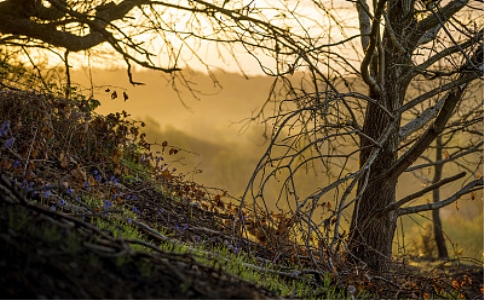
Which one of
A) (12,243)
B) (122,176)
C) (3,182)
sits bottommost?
(12,243)

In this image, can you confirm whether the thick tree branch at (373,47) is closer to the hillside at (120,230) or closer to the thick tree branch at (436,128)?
the thick tree branch at (436,128)

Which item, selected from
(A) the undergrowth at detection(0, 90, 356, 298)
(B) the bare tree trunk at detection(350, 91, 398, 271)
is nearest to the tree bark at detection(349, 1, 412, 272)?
(B) the bare tree trunk at detection(350, 91, 398, 271)

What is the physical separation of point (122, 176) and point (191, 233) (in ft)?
4.86

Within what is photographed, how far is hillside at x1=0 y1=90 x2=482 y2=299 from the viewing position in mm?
2904

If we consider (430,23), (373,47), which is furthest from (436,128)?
(430,23)

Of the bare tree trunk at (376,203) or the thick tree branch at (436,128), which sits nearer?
the thick tree branch at (436,128)

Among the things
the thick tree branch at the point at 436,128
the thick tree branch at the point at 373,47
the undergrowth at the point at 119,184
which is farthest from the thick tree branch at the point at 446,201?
the undergrowth at the point at 119,184

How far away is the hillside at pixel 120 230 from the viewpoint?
2904 mm

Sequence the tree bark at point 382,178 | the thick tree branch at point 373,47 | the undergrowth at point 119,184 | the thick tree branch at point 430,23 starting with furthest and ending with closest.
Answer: the tree bark at point 382,178 → the thick tree branch at point 430,23 → the thick tree branch at point 373,47 → the undergrowth at point 119,184


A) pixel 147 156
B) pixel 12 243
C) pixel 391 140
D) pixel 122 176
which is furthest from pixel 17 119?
pixel 391 140

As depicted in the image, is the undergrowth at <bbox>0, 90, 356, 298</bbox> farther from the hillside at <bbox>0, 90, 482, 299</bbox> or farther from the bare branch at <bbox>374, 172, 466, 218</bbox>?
the bare branch at <bbox>374, 172, 466, 218</bbox>

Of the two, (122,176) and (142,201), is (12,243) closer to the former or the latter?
(142,201)

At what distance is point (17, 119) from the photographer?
20.7ft

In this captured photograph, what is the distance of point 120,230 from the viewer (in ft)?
13.8
